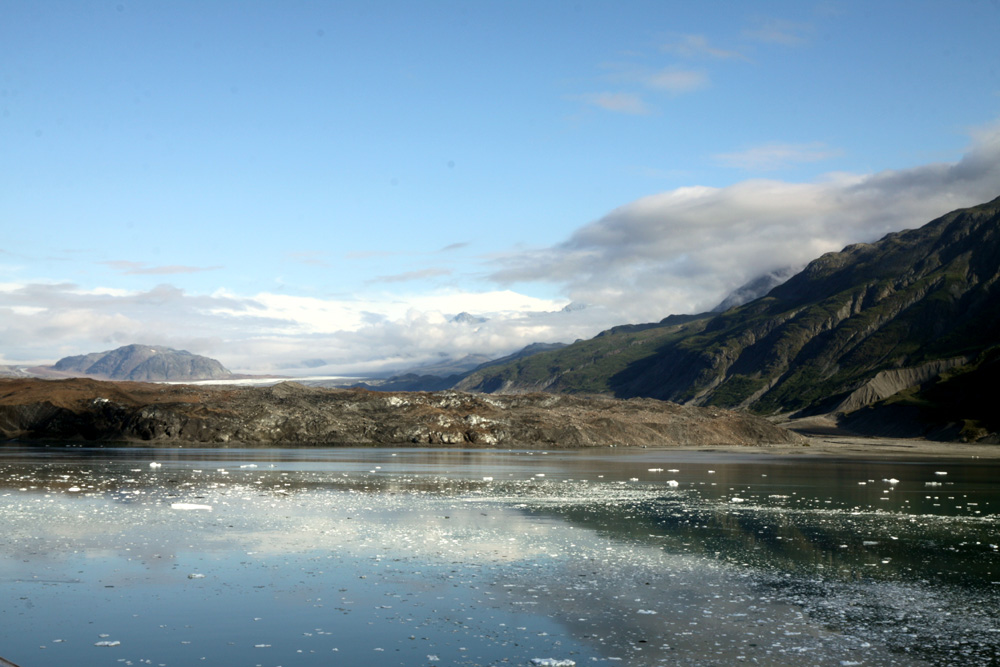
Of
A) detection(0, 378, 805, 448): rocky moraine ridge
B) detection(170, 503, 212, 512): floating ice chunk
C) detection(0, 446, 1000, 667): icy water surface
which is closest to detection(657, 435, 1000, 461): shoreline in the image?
detection(0, 378, 805, 448): rocky moraine ridge

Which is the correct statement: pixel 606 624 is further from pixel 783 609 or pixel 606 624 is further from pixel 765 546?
pixel 765 546

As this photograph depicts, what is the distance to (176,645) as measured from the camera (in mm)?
14266

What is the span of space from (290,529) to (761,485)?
35.7 meters

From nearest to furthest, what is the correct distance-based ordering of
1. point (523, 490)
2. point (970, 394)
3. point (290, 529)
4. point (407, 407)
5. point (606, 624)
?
point (606, 624), point (290, 529), point (523, 490), point (407, 407), point (970, 394)

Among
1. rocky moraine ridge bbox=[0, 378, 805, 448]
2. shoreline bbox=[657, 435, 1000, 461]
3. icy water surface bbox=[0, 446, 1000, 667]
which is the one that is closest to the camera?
icy water surface bbox=[0, 446, 1000, 667]

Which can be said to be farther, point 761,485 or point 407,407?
point 407,407

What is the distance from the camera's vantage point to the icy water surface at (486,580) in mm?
14453

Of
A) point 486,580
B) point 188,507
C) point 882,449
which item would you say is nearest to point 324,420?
point 188,507

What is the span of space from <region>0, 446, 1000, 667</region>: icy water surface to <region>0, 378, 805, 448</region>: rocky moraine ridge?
80.8 m

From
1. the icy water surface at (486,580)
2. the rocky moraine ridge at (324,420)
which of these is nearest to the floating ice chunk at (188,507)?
the icy water surface at (486,580)

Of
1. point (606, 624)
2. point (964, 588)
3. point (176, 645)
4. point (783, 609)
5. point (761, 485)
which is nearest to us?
point (176, 645)

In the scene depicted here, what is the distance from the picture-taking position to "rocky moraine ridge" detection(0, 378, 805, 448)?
118 metres

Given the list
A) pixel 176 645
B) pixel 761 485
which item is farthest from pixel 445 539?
pixel 761 485

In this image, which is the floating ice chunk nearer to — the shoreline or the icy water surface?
the icy water surface
